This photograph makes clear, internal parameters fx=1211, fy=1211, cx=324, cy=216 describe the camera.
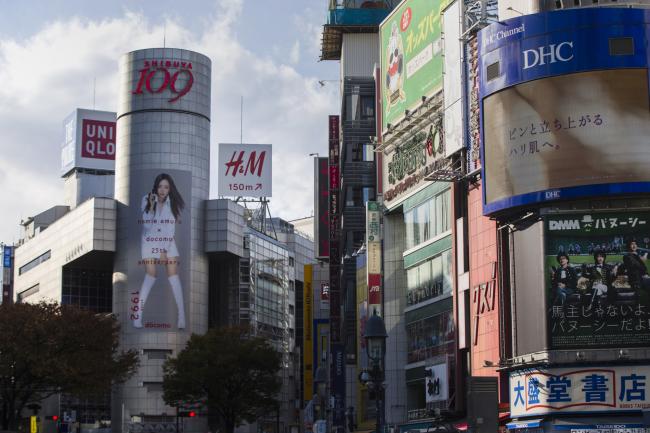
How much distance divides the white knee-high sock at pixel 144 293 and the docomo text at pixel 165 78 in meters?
23.2

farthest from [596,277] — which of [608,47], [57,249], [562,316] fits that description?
[57,249]

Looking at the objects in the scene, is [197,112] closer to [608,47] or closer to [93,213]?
[93,213]

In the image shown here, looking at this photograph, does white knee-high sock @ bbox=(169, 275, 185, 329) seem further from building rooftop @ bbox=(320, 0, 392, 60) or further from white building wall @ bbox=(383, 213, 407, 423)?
white building wall @ bbox=(383, 213, 407, 423)

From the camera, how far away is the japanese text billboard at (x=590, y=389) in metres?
60.1

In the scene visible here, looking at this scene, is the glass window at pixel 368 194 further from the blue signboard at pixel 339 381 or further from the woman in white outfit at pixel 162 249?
the woman in white outfit at pixel 162 249

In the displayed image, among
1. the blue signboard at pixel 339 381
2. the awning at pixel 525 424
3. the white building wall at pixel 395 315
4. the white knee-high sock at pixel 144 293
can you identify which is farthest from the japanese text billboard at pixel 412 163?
the white knee-high sock at pixel 144 293

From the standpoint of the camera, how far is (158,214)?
150625mm

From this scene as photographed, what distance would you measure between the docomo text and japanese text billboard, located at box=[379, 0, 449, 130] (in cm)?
6376

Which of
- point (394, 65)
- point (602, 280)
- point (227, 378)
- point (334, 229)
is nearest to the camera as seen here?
point (602, 280)

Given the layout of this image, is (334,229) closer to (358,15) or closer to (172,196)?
(358,15)

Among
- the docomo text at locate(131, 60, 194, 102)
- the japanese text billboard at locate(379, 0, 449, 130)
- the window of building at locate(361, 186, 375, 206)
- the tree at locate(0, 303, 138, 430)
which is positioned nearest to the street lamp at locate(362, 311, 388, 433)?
the japanese text billboard at locate(379, 0, 449, 130)

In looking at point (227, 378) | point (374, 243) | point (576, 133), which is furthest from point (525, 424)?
point (227, 378)

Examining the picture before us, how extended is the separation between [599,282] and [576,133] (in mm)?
7820

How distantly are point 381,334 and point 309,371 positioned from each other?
118074 mm
